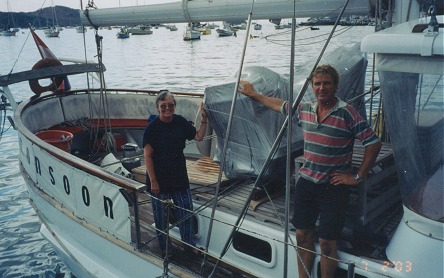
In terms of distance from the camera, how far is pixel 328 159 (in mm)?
3547

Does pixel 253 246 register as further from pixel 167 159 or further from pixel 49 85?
pixel 49 85

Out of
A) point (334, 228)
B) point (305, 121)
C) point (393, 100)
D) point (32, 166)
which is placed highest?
point (393, 100)

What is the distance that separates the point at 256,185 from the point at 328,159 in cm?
71

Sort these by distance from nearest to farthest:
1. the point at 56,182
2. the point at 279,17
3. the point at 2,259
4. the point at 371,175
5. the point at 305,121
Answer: the point at 305,121
the point at 371,175
the point at 279,17
the point at 56,182
the point at 2,259

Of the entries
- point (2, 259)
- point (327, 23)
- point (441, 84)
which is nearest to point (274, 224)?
point (441, 84)

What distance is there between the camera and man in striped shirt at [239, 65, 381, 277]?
136 inches

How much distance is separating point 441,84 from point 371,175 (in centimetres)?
180

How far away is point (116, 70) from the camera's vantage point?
44219 mm

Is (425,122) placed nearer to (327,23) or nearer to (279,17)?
(279,17)

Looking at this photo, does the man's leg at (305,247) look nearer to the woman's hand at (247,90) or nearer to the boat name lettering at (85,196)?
the woman's hand at (247,90)

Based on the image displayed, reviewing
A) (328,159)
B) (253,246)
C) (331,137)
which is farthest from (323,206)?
(253,246)

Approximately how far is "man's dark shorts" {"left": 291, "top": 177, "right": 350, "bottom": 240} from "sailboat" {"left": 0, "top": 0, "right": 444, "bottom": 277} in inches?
13.2
